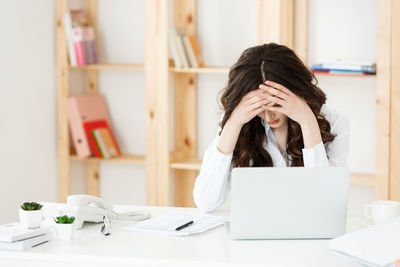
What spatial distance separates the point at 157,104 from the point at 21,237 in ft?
6.75

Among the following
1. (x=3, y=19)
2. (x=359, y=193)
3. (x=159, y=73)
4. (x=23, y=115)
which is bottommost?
(x=359, y=193)

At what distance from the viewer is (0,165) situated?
12.0 feet

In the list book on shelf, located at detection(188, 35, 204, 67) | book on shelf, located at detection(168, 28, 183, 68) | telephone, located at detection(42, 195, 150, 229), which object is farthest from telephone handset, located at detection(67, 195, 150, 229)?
book on shelf, located at detection(188, 35, 204, 67)

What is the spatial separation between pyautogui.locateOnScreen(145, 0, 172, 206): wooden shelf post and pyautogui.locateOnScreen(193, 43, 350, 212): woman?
132 centimetres

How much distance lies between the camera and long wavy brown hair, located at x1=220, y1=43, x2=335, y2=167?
2424 millimetres

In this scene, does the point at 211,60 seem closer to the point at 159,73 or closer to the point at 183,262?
the point at 159,73

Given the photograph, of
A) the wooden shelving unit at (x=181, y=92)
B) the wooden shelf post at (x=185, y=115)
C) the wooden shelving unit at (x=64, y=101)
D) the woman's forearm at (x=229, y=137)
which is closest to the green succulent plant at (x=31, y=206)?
the woman's forearm at (x=229, y=137)

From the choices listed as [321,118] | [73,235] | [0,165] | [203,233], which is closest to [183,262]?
[203,233]

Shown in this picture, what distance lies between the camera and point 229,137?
8.09 feet

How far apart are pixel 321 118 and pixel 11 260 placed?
128cm

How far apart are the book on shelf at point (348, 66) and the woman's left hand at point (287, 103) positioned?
129 cm

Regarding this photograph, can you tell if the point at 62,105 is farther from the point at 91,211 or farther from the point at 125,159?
the point at 91,211

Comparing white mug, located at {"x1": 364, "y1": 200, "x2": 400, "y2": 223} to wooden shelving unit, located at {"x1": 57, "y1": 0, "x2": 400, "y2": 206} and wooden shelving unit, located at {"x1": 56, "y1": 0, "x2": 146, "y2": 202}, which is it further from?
wooden shelving unit, located at {"x1": 56, "y1": 0, "x2": 146, "y2": 202}

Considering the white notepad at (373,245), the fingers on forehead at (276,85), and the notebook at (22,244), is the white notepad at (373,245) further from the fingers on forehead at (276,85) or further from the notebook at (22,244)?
the notebook at (22,244)
